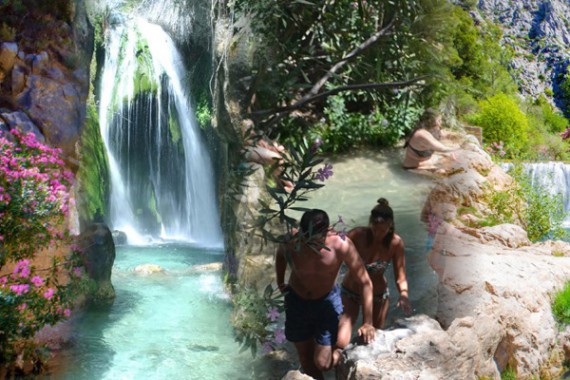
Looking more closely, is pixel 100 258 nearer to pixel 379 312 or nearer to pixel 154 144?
pixel 379 312

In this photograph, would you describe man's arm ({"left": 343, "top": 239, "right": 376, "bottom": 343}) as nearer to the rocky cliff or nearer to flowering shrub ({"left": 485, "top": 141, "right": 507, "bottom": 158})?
flowering shrub ({"left": 485, "top": 141, "right": 507, "bottom": 158})

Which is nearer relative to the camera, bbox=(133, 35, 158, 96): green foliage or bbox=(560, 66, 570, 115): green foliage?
bbox=(133, 35, 158, 96): green foliage

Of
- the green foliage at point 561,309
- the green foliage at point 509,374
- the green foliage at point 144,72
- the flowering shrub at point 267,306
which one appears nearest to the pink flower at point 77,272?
the flowering shrub at point 267,306

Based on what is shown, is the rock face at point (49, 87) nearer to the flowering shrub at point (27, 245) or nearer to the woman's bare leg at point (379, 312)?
the flowering shrub at point (27, 245)

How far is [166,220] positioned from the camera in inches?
305

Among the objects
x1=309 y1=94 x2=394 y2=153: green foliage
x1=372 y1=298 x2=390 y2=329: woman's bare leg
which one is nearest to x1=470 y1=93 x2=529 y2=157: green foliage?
Answer: x1=309 y1=94 x2=394 y2=153: green foliage

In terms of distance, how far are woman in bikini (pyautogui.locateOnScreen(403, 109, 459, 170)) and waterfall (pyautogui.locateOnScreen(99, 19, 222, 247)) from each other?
3102 mm

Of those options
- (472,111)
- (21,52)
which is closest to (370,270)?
(21,52)

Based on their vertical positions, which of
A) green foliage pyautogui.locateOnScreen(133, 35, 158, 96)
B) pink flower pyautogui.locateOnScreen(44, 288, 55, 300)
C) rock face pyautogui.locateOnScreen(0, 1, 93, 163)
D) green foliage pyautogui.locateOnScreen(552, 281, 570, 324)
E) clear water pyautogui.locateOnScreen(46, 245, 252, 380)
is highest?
green foliage pyautogui.locateOnScreen(133, 35, 158, 96)

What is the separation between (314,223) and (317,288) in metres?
0.38

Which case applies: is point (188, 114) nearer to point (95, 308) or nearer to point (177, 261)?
point (177, 261)

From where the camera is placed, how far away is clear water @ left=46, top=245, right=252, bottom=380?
10.5ft

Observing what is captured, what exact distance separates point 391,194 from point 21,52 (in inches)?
141

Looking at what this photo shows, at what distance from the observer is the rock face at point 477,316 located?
2.44 meters
